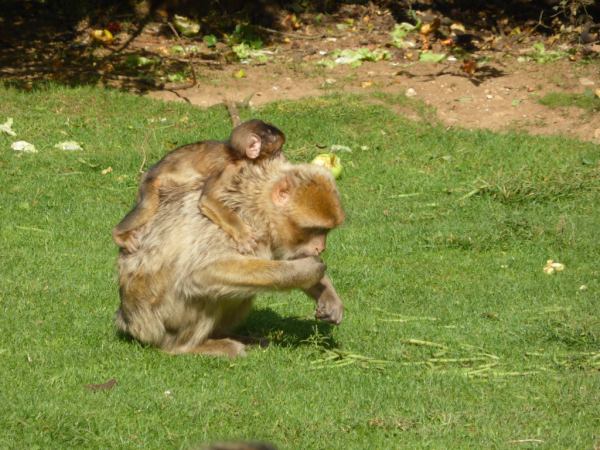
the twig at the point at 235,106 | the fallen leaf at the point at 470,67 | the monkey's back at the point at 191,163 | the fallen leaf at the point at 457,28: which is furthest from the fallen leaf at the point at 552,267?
the fallen leaf at the point at 457,28

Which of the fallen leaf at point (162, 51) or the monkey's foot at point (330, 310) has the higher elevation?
the monkey's foot at point (330, 310)

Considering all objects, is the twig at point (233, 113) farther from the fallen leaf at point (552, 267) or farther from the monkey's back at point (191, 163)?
the fallen leaf at point (552, 267)

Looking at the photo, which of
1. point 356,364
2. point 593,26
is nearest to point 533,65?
point 593,26

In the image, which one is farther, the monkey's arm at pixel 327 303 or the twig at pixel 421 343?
the twig at pixel 421 343

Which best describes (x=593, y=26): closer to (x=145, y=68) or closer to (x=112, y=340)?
(x=145, y=68)

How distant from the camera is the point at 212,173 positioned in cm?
506

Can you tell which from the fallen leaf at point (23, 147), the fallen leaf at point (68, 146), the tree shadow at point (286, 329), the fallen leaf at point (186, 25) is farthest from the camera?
the fallen leaf at point (186, 25)

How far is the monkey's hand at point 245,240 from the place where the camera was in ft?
15.0

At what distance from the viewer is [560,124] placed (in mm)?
10609

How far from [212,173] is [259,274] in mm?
1002

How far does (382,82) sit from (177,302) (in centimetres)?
842

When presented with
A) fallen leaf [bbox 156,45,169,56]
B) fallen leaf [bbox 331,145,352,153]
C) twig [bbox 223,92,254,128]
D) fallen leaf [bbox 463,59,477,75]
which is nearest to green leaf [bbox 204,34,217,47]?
fallen leaf [bbox 156,45,169,56]

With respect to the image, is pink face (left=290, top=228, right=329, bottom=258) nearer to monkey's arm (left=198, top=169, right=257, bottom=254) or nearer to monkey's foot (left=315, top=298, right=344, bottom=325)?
monkey's arm (left=198, top=169, right=257, bottom=254)

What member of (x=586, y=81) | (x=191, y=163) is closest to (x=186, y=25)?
(x=586, y=81)
